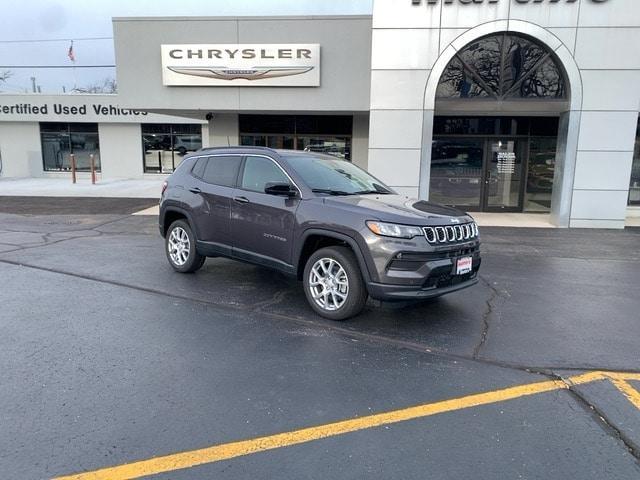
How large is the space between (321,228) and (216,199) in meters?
1.94

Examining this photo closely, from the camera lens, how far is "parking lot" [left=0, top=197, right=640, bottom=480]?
300 centimetres

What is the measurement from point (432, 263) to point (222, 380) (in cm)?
228

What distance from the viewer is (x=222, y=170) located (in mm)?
6816

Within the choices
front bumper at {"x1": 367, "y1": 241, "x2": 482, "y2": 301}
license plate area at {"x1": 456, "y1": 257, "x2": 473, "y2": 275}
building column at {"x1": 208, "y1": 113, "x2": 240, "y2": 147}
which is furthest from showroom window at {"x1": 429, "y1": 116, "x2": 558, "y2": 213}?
front bumper at {"x1": 367, "y1": 241, "x2": 482, "y2": 301}

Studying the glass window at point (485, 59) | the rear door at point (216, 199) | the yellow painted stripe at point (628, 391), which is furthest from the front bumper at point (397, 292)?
the glass window at point (485, 59)

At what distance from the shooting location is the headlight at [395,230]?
4934 mm

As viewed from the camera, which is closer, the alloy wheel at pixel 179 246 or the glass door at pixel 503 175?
the alloy wheel at pixel 179 246

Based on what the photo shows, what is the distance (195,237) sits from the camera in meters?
7.02

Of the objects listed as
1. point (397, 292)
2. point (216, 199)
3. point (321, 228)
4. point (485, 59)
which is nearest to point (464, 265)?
point (397, 292)

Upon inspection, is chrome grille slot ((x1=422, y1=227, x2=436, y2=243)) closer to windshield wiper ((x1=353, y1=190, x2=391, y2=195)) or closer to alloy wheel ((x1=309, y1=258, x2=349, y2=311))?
alloy wheel ((x1=309, y1=258, x2=349, y2=311))

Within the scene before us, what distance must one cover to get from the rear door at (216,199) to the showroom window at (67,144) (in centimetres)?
2262

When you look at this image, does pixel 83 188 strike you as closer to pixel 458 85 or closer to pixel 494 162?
pixel 458 85

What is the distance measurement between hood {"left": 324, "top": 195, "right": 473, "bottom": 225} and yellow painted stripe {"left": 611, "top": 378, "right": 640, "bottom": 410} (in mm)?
2045

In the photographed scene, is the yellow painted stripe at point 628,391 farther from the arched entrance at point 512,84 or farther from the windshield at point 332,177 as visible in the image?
the arched entrance at point 512,84
